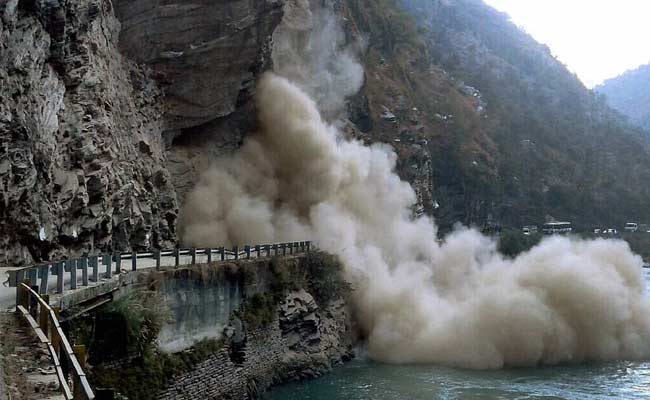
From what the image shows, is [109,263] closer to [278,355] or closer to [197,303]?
[197,303]

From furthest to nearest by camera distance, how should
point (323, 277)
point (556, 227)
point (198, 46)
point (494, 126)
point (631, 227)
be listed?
point (494, 126) → point (631, 227) → point (556, 227) → point (198, 46) → point (323, 277)

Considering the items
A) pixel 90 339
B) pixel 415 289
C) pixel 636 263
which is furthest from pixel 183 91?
pixel 636 263

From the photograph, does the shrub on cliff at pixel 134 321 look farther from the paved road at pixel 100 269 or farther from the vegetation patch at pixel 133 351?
the paved road at pixel 100 269

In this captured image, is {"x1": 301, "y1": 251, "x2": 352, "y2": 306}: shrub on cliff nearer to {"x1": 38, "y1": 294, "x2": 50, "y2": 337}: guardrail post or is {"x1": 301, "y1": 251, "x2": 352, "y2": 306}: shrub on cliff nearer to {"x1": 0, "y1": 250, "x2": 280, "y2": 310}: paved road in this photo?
{"x1": 0, "y1": 250, "x2": 280, "y2": 310}: paved road

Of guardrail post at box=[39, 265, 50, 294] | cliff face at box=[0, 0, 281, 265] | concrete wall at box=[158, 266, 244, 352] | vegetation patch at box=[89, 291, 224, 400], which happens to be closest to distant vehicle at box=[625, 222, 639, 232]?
cliff face at box=[0, 0, 281, 265]

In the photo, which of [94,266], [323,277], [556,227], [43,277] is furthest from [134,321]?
[556,227]

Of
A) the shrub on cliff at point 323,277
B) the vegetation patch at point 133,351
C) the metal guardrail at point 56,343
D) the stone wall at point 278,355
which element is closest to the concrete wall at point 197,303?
the vegetation patch at point 133,351
